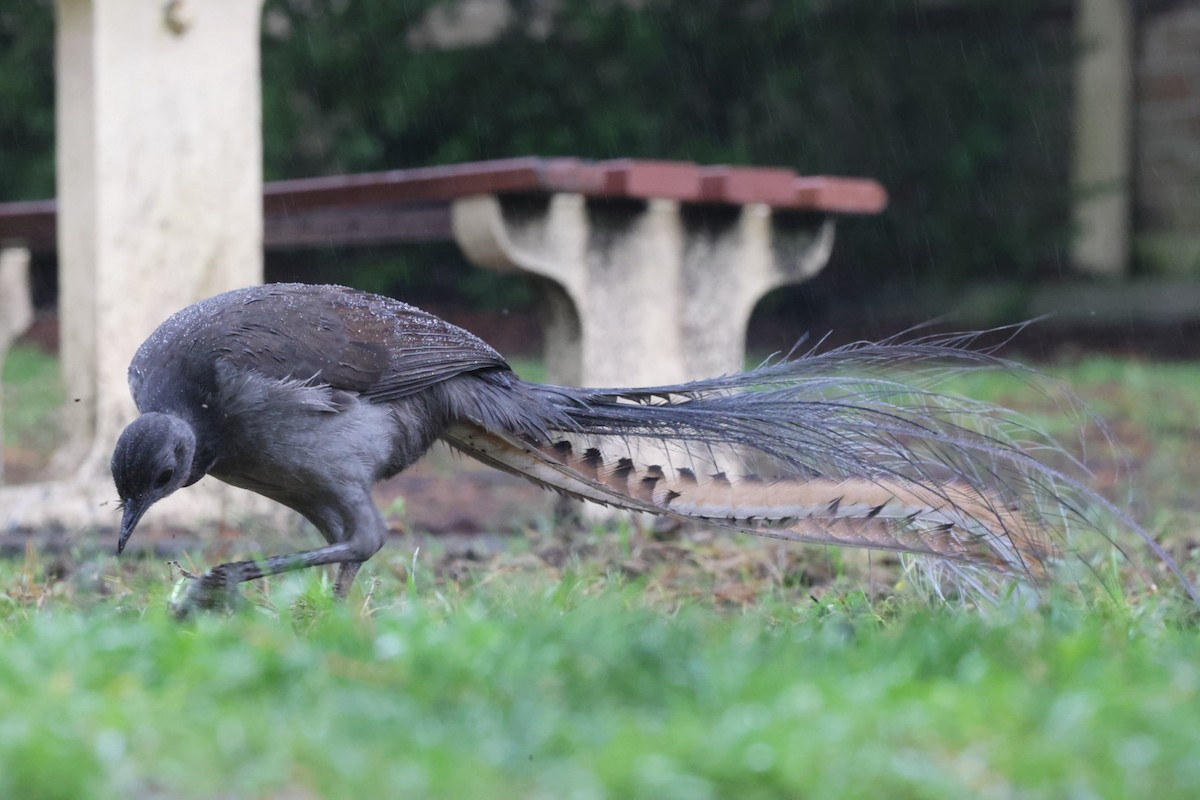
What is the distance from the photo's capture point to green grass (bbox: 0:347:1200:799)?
225 cm

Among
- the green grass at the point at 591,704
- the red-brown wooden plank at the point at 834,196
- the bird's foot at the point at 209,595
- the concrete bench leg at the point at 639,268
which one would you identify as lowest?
the bird's foot at the point at 209,595

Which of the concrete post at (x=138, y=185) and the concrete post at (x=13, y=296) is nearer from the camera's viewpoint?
the concrete post at (x=138, y=185)

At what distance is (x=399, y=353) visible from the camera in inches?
168

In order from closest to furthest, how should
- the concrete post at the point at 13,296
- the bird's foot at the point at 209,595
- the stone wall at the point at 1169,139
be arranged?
the bird's foot at the point at 209,595 < the concrete post at the point at 13,296 < the stone wall at the point at 1169,139

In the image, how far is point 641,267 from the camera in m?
6.51

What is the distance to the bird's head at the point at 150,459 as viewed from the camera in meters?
3.82

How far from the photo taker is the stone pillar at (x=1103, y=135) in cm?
1358

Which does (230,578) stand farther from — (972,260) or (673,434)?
(972,260)

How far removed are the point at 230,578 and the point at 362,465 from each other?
0.55 metres

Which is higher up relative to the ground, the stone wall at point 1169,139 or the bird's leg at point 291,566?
the stone wall at point 1169,139

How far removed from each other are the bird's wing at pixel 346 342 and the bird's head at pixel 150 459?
26cm

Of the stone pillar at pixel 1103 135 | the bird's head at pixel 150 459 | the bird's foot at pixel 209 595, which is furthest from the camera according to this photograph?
the stone pillar at pixel 1103 135

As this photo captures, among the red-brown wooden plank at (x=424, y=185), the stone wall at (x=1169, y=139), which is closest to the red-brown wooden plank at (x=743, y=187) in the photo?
the red-brown wooden plank at (x=424, y=185)

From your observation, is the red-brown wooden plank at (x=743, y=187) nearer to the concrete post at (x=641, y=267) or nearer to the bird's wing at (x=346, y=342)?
the concrete post at (x=641, y=267)
